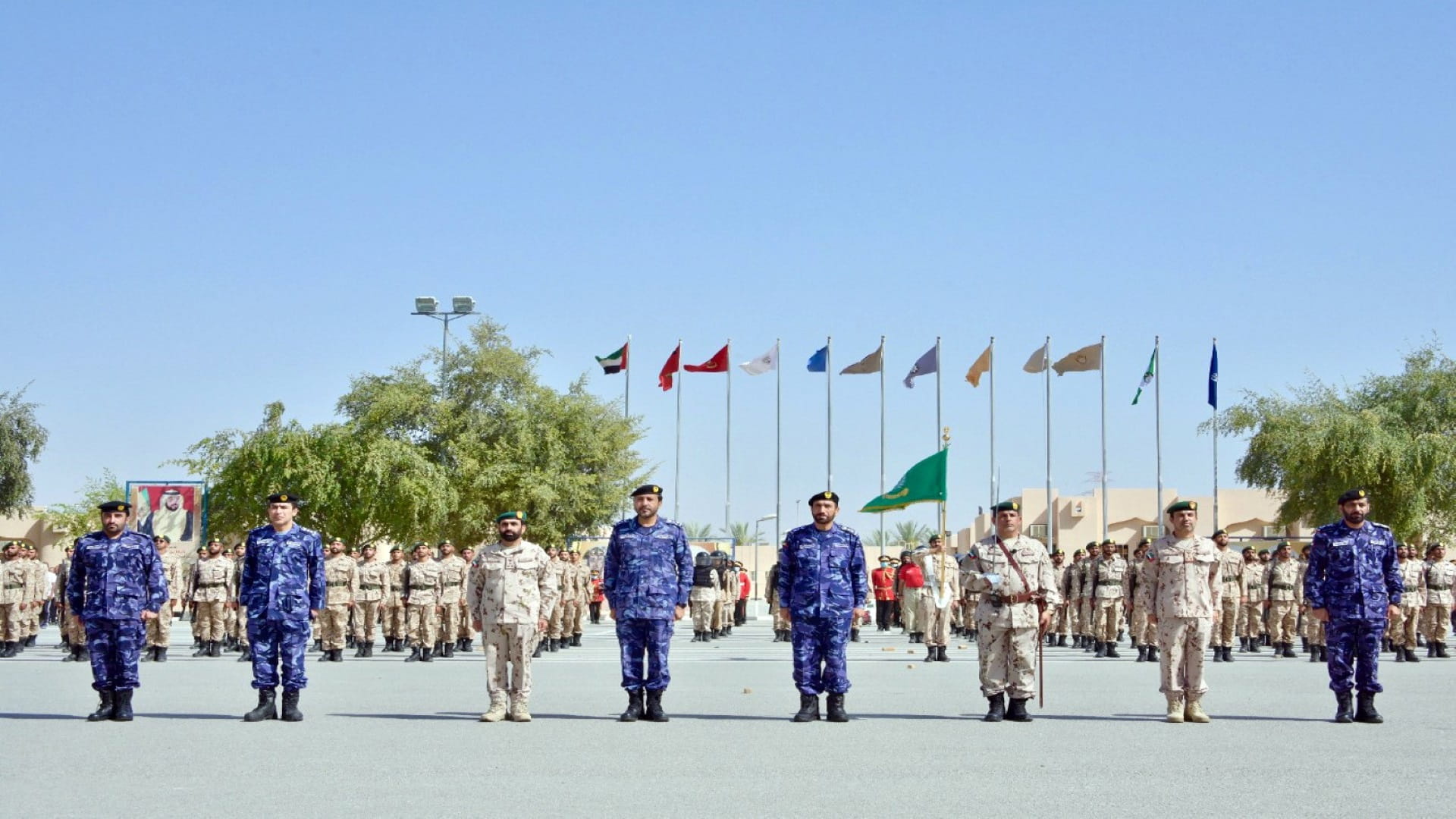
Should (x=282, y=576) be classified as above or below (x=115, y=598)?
above

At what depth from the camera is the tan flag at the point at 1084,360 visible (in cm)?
4628

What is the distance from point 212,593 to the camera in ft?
77.8

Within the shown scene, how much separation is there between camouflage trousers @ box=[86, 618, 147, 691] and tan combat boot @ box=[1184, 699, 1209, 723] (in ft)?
26.9

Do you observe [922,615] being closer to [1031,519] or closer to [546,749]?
[546,749]

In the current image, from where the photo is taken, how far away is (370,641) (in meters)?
23.8

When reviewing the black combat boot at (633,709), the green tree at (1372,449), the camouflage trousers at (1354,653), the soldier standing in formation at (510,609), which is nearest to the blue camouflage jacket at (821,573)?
the black combat boot at (633,709)

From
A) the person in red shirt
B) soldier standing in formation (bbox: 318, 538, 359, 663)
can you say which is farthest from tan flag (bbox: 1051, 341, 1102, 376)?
soldier standing in formation (bbox: 318, 538, 359, 663)

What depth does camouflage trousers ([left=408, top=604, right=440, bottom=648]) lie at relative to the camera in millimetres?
22344

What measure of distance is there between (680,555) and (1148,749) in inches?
166

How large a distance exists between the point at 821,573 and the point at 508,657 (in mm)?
2613

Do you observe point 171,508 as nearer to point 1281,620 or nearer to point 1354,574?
point 1281,620

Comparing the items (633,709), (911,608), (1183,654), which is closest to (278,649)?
(633,709)

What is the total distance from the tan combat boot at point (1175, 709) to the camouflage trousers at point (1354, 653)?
4.06 feet

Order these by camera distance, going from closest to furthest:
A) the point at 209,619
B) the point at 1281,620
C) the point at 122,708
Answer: the point at 122,708 < the point at 209,619 < the point at 1281,620
